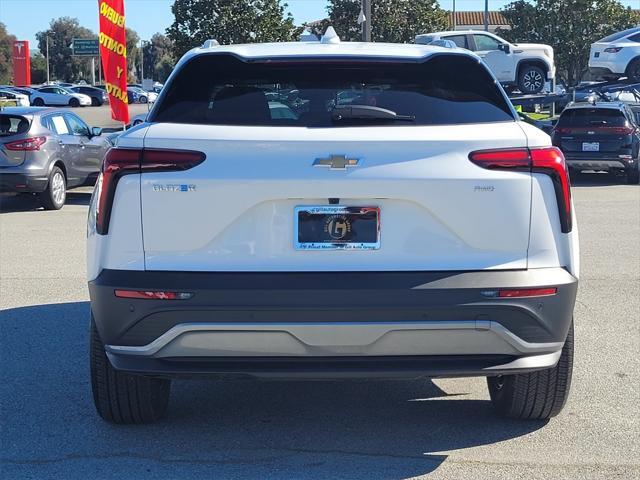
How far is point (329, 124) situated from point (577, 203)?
13145 millimetres

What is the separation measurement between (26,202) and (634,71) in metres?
16.2

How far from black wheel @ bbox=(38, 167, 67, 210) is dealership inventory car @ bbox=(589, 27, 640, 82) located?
15582 mm

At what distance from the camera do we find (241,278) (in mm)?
4250

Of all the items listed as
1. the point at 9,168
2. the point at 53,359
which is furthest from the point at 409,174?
the point at 9,168

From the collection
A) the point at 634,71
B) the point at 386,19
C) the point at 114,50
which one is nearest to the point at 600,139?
the point at 634,71

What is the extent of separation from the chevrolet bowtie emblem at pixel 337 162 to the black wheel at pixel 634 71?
76.7ft

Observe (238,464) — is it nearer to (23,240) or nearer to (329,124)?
(329,124)

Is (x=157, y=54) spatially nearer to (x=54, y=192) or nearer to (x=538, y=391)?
(x=54, y=192)

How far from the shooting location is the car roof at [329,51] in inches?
191

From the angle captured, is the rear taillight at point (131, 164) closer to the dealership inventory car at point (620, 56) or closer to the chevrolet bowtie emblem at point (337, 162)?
the chevrolet bowtie emblem at point (337, 162)

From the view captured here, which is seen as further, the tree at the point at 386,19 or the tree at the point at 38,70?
the tree at the point at 38,70

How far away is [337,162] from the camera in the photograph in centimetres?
426

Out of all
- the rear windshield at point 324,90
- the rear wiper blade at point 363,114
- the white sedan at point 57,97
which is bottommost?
the rear wiper blade at point 363,114

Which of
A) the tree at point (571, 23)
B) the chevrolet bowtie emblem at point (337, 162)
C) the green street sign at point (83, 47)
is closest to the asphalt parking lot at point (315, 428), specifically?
the chevrolet bowtie emblem at point (337, 162)
